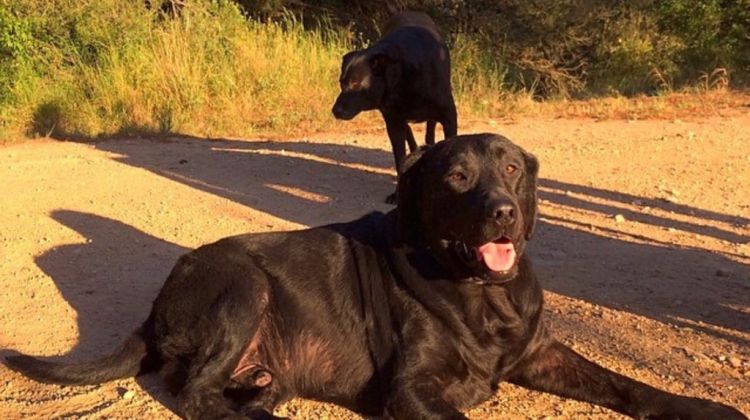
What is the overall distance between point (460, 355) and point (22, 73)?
36.2ft

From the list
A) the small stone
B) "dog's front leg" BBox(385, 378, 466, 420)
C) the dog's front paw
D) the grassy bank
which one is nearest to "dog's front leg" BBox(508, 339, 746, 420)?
the dog's front paw

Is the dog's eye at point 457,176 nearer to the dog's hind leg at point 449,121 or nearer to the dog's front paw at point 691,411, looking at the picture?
the dog's front paw at point 691,411

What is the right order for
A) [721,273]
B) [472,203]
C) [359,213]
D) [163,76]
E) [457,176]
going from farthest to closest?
[163,76], [359,213], [721,273], [457,176], [472,203]

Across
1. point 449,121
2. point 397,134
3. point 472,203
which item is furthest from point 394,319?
point 397,134

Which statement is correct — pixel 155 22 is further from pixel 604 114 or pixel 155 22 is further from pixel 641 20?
pixel 641 20

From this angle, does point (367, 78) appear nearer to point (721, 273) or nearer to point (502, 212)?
point (721, 273)

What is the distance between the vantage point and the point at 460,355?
354cm

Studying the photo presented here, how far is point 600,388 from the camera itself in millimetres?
3654

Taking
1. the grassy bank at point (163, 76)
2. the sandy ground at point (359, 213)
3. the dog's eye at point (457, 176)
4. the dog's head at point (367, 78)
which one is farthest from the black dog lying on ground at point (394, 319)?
the grassy bank at point (163, 76)

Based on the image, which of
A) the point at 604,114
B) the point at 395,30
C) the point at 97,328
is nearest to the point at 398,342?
the point at 97,328

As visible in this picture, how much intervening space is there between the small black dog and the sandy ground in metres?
0.68

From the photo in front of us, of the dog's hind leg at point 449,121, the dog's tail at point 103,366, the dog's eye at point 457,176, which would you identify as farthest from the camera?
the dog's hind leg at point 449,121

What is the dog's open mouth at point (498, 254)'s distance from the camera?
135 inches

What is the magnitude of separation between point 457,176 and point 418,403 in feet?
2.87
